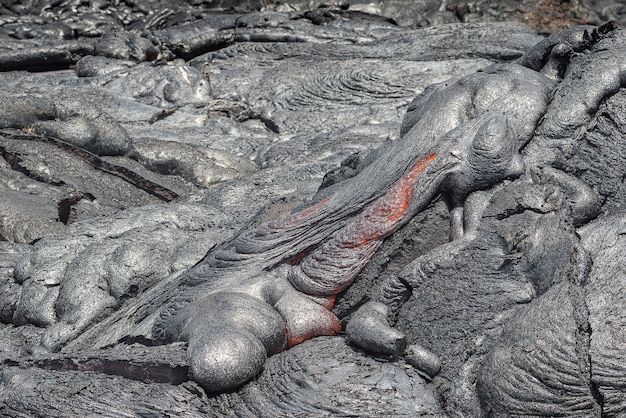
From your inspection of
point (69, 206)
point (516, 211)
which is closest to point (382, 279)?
point (516, 211)

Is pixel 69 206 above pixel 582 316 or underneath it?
underneath

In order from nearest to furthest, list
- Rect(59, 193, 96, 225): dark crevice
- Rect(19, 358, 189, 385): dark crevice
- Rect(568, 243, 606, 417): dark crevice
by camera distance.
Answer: Rect(568, 243, 606, 417): dark crevice
Rect(19, 358, 189, 385): dark crevice
Rect(59, 193, 96, 225): dark crevice

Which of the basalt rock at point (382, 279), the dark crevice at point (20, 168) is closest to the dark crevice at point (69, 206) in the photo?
the basalt rock at point (382, 279)

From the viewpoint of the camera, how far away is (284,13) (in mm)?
10500

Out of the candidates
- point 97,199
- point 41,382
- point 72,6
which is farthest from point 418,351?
point 72,6

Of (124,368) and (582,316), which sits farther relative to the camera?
(124,368)

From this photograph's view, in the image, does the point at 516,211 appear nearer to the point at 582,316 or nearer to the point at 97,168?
the point at 582,316

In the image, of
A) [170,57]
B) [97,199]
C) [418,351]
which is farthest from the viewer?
[170,57]

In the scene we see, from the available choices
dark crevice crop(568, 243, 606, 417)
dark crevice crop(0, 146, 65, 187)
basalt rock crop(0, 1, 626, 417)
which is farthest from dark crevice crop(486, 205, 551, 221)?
dark crevice crop(0, 146, 65, 187)

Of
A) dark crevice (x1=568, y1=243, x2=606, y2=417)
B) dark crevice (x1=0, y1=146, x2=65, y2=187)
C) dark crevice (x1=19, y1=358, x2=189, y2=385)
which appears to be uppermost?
dark crevice (x1=568, y1=243, x2=606, y2=417)

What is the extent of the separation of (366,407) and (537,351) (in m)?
0.62

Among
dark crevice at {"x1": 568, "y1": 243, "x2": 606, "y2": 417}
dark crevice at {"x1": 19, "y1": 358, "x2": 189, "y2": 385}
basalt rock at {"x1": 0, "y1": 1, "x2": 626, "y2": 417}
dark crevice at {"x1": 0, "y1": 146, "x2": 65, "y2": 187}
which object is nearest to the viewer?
dark crevice at {"x1": 568, "y1": 243, "x2": 606, "y2": 417}

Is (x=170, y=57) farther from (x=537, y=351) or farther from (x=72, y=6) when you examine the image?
(x=537, y=351)

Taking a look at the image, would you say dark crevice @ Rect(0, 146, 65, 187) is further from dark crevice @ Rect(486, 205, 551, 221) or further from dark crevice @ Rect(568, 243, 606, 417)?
dark crevice @ Rect(568, 243, 606, 417)
